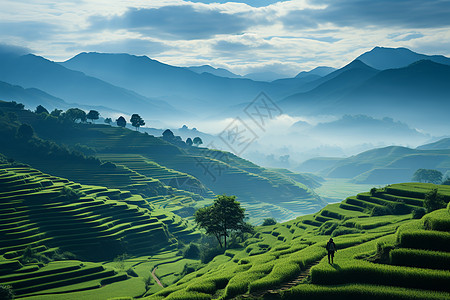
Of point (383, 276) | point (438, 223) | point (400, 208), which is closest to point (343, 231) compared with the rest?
point (400, 208)

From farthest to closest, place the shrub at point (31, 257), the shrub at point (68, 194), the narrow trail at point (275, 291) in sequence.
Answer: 1. the shrub at point (68, 194)
2. the shrub at point (31, 257)
3. the narrow trail at point (275, 291)

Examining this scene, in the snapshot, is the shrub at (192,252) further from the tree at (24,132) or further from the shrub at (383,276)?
the tree at (24,132)

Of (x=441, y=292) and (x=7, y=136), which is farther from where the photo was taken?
(x=7, y=136)

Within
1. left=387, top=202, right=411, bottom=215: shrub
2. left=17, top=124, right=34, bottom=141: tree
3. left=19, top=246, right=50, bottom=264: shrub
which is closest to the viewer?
left=387, top=202, right=411, bottom=215: shrub

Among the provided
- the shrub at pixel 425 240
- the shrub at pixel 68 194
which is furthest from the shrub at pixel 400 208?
the shrub at pixel 68 194

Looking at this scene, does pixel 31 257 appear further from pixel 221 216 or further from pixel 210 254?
pixel 221 216

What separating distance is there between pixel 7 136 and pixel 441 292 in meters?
187

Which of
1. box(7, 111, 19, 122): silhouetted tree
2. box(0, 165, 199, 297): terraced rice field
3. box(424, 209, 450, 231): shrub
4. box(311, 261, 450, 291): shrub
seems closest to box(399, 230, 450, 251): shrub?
box(424, 209, 450, 231): shrub

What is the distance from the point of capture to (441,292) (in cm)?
2434

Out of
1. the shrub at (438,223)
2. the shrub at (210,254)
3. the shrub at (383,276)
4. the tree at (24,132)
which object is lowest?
the shrub at (210,254)

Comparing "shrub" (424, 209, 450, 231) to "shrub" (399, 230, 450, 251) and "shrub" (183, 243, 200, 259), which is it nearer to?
"shrub" (399, 230, 450, 251)

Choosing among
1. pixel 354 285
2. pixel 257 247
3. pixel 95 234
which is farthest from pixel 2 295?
pixel 354 285

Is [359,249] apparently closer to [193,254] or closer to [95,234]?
[193,254]

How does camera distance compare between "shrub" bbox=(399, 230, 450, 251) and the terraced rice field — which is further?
the terraced rice field
